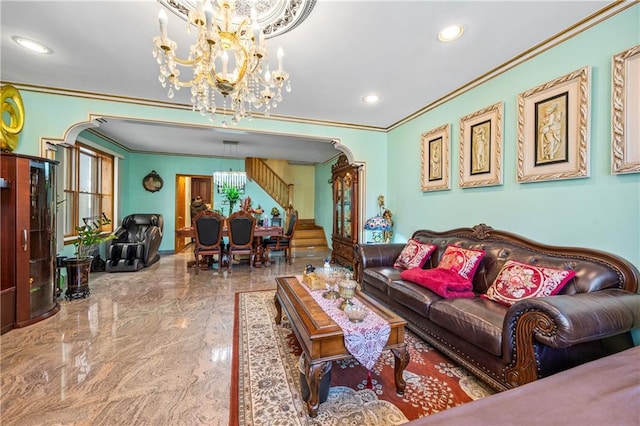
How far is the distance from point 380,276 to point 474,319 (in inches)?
47.6

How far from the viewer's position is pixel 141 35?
2.17 m

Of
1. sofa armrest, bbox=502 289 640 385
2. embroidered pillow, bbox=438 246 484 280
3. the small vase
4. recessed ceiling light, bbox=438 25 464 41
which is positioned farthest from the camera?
the small vase

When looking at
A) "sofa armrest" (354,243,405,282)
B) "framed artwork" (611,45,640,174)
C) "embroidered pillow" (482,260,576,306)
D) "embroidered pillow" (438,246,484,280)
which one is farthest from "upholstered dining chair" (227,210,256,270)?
"framed artwork" (611,45,640,174)

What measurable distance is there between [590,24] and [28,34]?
4506 millimetres

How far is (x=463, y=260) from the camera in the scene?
255 cm

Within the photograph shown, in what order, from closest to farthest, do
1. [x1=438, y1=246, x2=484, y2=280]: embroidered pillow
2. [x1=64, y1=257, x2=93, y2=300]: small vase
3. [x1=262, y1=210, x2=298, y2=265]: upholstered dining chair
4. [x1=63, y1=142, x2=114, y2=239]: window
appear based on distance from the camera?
[x1=438, y1=246, x2=484, y2=280]: embroidered pillow
[x1=64, y1=257, x2=93, y2=300]: small vase
[x1=63, y1=142, x2=114, y2=239]: window
[x1=262, y1=210, x2=298, y2=265]: upholstered dining chair

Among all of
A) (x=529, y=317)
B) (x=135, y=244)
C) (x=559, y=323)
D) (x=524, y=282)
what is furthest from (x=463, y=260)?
(x=135, y=244)

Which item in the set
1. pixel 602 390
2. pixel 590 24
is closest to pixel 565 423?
pixel 602 390

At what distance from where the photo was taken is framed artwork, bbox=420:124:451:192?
3.36 m

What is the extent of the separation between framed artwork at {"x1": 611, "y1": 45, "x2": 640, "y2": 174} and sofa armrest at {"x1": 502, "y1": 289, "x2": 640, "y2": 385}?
891 mm

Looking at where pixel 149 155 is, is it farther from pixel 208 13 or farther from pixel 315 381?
pixel 315 381

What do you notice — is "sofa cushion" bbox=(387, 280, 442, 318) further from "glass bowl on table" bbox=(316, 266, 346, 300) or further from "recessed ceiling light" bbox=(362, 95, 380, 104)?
"recessed ceiling light" bbox=(362, 95, 380, 104)

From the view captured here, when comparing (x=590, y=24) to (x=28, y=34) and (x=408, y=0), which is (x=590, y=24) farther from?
(x=28, y=34)

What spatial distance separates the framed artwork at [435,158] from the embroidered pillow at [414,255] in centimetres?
85
